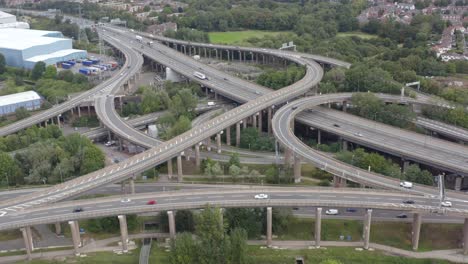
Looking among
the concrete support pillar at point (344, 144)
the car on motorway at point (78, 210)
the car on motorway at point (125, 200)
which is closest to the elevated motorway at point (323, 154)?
the concrete support pillar at point (344, 144)

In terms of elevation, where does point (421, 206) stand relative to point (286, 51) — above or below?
below

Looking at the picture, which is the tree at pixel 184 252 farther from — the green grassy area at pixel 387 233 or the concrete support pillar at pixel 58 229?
the concrete support pillar at pixel 58 229

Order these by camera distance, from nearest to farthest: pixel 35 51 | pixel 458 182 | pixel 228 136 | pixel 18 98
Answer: pixel 458 182, pixel 228 136, pixel 18 98, pixel 35 51

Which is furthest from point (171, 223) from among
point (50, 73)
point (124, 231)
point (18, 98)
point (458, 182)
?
point (50, 73)

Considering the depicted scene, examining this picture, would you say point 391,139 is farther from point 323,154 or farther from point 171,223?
point 171,223

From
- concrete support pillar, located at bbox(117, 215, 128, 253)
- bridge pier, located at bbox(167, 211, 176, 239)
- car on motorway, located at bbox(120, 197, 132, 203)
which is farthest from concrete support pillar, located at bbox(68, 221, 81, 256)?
bridge pier, located at bbox(167, 211, 176, 239)

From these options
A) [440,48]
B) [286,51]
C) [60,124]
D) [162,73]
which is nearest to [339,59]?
[286,51]

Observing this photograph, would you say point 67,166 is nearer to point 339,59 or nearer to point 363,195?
point 363,195

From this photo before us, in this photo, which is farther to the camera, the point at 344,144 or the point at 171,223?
the point at 344,144
